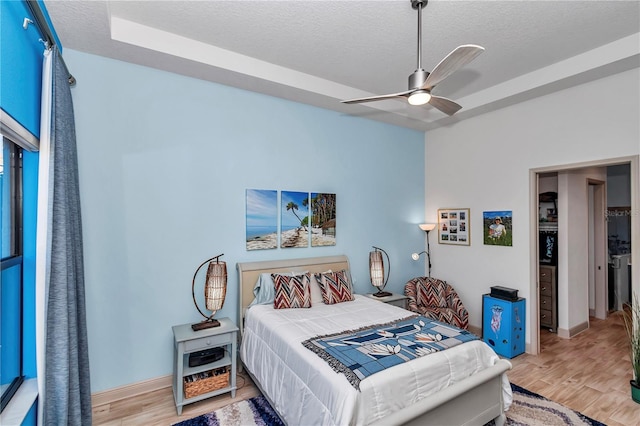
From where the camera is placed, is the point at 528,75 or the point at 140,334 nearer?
the point at 140,334

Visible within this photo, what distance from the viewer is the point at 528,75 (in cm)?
344

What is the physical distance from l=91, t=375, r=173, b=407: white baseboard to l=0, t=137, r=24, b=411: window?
0.95 m

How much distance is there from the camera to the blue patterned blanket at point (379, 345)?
6.36 feet

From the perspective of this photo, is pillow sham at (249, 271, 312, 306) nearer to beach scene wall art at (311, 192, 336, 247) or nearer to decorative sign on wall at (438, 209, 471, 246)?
beach scene wall art at (311, 192, 336, 247)

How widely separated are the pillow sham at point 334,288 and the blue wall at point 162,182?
0.46 meters

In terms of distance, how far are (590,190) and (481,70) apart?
3330 mm

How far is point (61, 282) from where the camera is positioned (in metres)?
1.84

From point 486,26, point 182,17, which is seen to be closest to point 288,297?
point 182,17

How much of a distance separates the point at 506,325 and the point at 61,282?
165 inches

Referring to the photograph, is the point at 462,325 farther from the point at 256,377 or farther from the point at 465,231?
the point at 256,377

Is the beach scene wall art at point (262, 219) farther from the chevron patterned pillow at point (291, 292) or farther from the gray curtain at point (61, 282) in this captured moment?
the gray curtain at point (61, 282)

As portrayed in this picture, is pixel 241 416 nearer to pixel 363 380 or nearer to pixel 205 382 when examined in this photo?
pixel 205 382

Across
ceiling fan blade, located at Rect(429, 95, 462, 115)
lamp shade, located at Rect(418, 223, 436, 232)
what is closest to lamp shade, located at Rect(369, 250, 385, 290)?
lamp shade, located at Rect(418, 223, 436, 232)

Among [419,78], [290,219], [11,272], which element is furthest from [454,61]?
[11,272]
